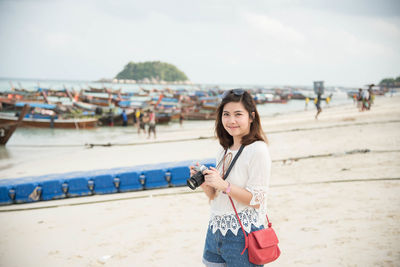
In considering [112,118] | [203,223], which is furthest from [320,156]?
[112,118]

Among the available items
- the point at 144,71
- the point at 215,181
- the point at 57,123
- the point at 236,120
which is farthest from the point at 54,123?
the point at 144,71

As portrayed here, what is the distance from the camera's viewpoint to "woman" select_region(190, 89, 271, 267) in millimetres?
1796

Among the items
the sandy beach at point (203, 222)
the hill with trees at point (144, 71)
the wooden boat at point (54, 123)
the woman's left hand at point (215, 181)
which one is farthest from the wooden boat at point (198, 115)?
the hill with trees at point (144, 71)

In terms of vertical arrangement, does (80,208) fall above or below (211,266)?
below

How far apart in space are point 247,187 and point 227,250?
405mm

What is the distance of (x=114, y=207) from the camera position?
573 centimetres

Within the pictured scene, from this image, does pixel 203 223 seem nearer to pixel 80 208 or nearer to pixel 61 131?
pixel 80 208

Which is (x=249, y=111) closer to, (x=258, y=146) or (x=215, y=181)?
(x=258, y=146)

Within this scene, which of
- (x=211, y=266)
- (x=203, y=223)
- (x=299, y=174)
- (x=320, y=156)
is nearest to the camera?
(x=211, y=266)

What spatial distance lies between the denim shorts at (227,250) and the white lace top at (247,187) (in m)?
0.03

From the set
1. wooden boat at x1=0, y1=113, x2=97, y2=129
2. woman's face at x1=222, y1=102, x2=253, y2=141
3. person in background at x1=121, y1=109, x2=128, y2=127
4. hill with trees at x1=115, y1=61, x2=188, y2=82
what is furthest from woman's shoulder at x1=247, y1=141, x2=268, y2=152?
hill with trees at x1=115, y1=61, x2=188, y2=82

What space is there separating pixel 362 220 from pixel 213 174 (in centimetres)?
339

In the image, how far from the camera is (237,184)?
1872 millimetres

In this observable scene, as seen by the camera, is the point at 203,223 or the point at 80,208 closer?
the point at 203,223
